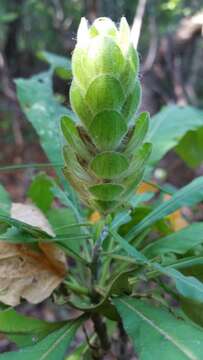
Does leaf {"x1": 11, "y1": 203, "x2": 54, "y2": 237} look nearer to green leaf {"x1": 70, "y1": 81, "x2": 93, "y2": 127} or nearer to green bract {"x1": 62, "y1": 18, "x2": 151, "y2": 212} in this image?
green bract {"x1": 62, "y1": 18, "x2": 151, "y2": 212}

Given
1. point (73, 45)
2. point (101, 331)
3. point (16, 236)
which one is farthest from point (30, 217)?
point (73, 45)

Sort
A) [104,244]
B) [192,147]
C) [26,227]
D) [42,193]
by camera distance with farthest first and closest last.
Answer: [192,147] < [42,193] < [104,244] < [26,227]

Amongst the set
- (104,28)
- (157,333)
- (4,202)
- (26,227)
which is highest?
(104,28)

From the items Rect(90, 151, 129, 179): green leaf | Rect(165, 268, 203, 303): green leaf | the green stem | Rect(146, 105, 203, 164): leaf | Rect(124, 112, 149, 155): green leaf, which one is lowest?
Rect(165, 268, 203, 303): green leaf

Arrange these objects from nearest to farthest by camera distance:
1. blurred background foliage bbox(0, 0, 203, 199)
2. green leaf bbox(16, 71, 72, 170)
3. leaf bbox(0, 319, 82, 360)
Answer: leaf bbox(0, 319, 82, 360) < green leaf bbox(16, 71, 72, 170) < blurred background foliage bbox(0, 0, 203, 199)

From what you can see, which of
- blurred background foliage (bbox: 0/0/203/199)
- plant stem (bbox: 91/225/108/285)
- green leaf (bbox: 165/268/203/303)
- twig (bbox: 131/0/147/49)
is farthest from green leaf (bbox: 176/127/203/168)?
green leaf (bbox: 165/268/203/303)

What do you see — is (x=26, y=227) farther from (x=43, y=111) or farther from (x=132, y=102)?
(x=43, y=111)

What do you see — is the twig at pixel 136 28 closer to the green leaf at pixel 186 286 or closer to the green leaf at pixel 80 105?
the green leaf at pixel 80 105
